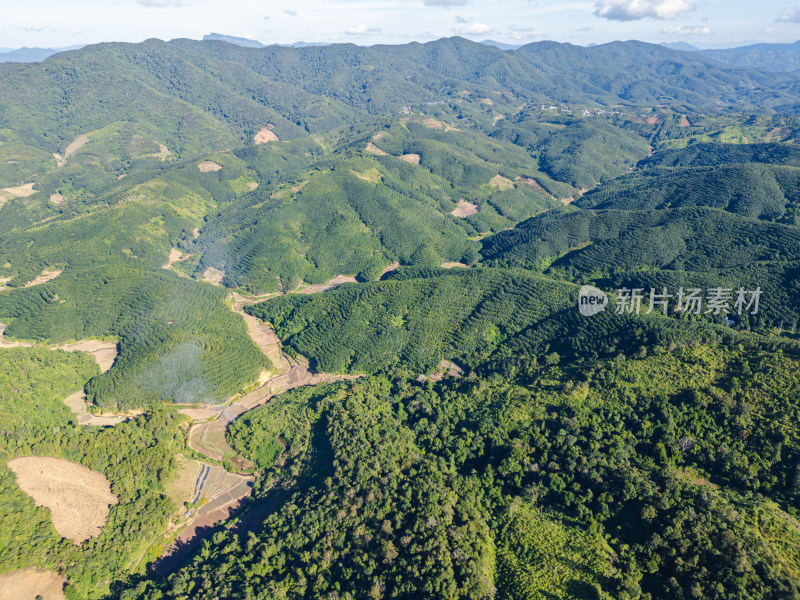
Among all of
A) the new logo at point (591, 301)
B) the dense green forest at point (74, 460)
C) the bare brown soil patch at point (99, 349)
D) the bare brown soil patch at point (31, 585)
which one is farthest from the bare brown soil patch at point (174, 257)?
the new logo at point (591, 301)

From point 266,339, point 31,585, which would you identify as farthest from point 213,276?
point 31,585

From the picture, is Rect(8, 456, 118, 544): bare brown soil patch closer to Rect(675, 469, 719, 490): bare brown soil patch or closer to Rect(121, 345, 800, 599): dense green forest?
Rect(121, 345, 800, 599): dense green forest

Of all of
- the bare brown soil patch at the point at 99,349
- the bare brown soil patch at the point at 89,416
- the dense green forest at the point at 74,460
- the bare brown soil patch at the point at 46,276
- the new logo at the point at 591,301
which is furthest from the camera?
the bare brown soil patch at the point at 46,276

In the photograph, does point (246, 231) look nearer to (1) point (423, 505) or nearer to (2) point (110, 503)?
(2) point (110, 503)

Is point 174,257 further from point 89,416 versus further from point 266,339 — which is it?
point 89,416

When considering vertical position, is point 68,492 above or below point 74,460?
below

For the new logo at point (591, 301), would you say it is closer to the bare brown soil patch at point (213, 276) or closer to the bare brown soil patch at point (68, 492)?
the bare brown soil patch at point (68, 492)
